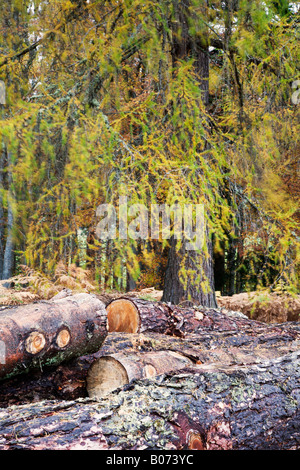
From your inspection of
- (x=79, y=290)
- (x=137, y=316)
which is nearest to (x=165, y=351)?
(x=137, y=316)

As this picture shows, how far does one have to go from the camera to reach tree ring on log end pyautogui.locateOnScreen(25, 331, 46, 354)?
3488 millimetres

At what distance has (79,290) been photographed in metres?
5.83

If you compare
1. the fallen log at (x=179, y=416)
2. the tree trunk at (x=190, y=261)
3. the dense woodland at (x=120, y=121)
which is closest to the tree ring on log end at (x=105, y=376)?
the fallen log at (x=179, y=416)

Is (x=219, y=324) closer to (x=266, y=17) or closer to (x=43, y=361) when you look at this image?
(x=43, y=361)

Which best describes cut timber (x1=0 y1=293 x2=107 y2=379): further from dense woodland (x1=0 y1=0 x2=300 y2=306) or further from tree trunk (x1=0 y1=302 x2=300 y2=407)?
dense woodland (x1=0 y1=0 x2=300 y2=306)

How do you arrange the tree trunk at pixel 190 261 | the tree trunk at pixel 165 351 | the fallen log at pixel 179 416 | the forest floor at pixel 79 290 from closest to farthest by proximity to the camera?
the fallen log at pixel 179 416
the tree trunk at pixel 165 351
the forest floor at pixel 79 290
the tree trunk at pixel 190 261

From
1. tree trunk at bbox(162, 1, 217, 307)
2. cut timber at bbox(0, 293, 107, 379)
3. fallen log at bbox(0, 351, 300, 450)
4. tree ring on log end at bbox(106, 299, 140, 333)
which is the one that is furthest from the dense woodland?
fallen log at bbox(0, 351, 300, 450)

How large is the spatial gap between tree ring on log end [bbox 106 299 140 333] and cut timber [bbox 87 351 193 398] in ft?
4.48

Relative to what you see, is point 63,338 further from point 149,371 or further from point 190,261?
point 190,261

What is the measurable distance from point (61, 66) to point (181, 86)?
1.70 meters

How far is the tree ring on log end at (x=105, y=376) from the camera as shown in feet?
11.4

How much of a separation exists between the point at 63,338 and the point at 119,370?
1.97ft

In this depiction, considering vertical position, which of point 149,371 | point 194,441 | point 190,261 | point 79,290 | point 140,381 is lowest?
point 194,441

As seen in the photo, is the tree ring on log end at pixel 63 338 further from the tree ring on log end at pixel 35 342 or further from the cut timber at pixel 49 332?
the tree ring on log end at pixel 35 342
